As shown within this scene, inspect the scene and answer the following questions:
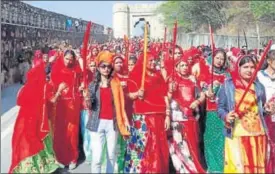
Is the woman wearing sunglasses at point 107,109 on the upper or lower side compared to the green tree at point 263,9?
lower

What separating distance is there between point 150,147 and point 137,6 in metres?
70.1

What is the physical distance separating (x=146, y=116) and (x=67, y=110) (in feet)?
3.78

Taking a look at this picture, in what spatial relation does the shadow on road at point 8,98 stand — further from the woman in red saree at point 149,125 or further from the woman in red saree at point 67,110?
the woman in red saree at point 149,125

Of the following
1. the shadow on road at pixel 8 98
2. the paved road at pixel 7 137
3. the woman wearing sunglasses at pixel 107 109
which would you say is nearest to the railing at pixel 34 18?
the shadow on road at pixel 8 98

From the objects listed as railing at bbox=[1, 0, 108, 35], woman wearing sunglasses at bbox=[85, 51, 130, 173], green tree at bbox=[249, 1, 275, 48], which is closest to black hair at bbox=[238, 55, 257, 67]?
woman wearing sunglasses at bbox=[85, 51, 130, 173]

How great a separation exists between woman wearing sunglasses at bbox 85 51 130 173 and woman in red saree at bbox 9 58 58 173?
1.83ft

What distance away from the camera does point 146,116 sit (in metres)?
5.14

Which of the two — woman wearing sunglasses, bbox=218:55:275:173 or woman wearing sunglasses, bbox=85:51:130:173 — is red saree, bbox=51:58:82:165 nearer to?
woman wearing sunglasses, bbox=85:51:130:173

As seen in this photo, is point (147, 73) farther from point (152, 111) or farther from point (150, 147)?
point (150, 147)

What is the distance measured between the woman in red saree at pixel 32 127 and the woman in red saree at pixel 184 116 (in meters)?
1.29

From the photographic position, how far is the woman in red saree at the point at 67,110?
227 inches

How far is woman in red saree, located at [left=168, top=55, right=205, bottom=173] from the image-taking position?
516cm

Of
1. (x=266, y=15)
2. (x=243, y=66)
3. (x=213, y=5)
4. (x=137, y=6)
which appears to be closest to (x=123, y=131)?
(x=243, y=66)

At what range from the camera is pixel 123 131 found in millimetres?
4832
